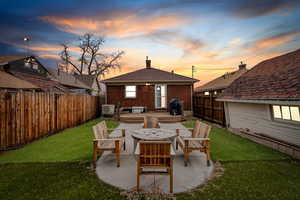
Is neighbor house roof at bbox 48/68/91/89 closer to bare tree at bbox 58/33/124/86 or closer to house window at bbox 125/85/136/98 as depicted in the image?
bare tree at bbox 58/33/124/86

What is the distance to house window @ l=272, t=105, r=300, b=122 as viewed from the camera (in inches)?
181

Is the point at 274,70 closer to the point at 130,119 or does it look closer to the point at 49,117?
the point at 130,119

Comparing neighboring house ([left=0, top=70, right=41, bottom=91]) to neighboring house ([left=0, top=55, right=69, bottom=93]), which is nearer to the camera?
neighboring house ([left=0, top=70, right=41, bottom=91])

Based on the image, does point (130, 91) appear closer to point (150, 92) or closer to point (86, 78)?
point (150, 92)

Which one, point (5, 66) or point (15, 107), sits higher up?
point (5, 66)

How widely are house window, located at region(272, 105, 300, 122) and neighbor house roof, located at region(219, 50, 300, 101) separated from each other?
54cm

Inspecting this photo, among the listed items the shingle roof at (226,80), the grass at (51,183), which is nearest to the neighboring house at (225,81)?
the shingle roof at (226,80)

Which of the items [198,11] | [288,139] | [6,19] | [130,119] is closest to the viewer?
[288,139]

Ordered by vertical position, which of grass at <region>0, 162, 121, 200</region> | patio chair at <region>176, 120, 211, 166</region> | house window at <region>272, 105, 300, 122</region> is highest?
house window at <region>272, 105, 300, 122</region>

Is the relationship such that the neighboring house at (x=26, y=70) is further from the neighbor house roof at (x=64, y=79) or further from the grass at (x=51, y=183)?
the grass at (x=51, y=183)

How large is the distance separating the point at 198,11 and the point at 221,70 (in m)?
19.3

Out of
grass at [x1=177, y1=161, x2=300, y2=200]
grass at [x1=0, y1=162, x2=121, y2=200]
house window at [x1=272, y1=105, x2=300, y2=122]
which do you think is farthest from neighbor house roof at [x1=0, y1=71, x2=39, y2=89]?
house window at [x1=272, y1=105, x2=300, y2=122]

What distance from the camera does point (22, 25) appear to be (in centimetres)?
1265

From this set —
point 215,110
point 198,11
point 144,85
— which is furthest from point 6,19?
point 215,110
